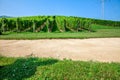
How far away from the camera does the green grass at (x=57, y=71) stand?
266 inches

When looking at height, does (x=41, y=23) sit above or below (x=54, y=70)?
above

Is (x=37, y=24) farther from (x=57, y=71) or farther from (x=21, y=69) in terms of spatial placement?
(x=57, y=71)

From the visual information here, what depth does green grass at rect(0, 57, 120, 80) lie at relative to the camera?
6767mm

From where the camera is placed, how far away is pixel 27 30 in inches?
1185

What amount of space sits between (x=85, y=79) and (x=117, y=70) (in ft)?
4.68

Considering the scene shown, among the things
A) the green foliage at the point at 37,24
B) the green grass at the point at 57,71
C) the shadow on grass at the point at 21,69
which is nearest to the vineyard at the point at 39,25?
the green foliage at the point at 37,24

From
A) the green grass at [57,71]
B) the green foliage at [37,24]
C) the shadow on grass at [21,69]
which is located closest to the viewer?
the green grass at [57,71]

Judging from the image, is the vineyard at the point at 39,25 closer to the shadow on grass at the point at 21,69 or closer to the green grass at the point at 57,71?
the shadow on grass at the point at 21,69

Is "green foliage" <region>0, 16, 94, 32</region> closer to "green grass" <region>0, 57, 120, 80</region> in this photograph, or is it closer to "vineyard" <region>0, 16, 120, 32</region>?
"vineyard" <region>0, 16, 120, 32</region>

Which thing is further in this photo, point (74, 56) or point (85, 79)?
point (74, 56)

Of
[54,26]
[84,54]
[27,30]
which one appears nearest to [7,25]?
[27,30]

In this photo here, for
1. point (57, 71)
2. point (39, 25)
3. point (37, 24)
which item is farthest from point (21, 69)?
point (39, 25)

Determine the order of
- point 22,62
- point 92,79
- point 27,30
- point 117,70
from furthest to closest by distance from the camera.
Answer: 1. point 27,30
2. point 22,62
3. point 117,70
4. point 92,79

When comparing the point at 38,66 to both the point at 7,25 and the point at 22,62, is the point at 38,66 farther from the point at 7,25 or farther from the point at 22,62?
the point at 7,25
